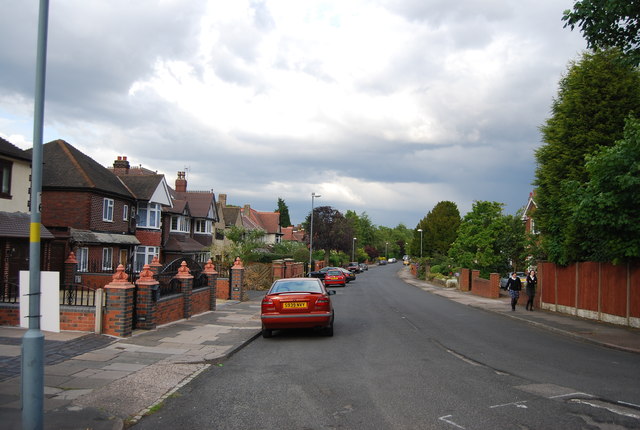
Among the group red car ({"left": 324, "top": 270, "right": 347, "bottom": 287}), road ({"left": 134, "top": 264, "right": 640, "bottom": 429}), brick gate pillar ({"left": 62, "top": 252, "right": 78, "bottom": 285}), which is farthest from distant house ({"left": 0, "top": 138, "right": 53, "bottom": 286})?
red car ({"left": 324, "top": 270, "right": 347, "bottom": 287})

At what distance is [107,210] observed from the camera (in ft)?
99.5

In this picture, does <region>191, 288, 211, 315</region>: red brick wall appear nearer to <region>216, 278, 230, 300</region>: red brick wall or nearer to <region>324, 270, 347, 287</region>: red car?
<region>216, 278, 230, 300</region>: red brick wall

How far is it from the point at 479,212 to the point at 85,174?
26009mm

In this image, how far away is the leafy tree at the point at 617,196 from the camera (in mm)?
12930

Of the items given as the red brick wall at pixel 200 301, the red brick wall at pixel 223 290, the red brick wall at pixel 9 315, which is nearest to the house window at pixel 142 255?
the red brick wall at pixel 223 290

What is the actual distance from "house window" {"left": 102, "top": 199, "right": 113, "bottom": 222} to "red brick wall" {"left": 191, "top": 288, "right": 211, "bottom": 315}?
49.4 feet

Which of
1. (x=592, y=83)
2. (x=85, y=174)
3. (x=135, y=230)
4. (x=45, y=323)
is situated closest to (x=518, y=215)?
(x=592, y=83)

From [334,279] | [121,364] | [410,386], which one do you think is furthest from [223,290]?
[410,386]

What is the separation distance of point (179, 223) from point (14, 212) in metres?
20.4

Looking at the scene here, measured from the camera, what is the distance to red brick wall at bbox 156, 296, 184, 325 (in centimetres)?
1300

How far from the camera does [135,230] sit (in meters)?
34.1

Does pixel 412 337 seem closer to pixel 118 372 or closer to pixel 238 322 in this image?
pixel 238 322

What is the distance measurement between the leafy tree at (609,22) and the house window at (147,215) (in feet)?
93.7

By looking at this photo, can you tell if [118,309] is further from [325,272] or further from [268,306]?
[325,272]
